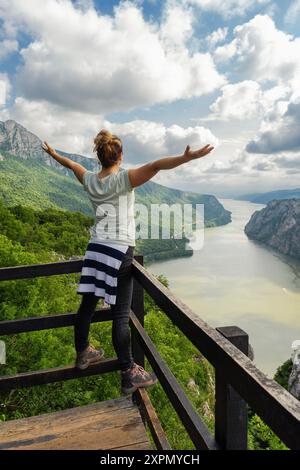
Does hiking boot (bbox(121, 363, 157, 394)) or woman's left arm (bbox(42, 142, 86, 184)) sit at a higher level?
woman's left arm (bbox(42, 142, 86, 184))

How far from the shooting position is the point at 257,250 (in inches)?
7111

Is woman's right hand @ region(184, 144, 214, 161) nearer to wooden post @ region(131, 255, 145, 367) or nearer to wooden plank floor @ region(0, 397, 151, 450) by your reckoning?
wooden post @ region(131, 255, 145, 367)

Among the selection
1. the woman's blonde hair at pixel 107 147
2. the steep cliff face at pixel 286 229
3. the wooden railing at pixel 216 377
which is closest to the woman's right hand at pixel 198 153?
the woman's blonde hair at pixel 107 147

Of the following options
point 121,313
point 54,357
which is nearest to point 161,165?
point 121,313

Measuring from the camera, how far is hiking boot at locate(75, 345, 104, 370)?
339cm

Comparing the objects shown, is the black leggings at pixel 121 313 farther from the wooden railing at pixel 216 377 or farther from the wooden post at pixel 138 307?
the wooden post at pixel 138 307

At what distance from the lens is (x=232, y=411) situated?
1681mm

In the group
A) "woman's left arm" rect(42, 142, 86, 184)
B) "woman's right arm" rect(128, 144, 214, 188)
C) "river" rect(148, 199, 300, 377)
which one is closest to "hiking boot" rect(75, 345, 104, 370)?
"woman's left arm" rect(42, 142, 86, 184)

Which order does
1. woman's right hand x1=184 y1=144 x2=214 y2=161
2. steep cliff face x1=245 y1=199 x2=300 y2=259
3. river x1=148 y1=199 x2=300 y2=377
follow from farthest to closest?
steep cliff face x1=245 y1=199 x2=300 y2=259 < river x1=148 y1=199 x2=300 y2=377 < woman's right hand x1=184 y1=144 x2=214 y2=161

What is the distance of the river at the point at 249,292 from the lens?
3125 inches

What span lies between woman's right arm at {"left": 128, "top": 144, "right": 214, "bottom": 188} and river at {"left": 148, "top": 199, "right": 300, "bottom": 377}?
57472 mm
